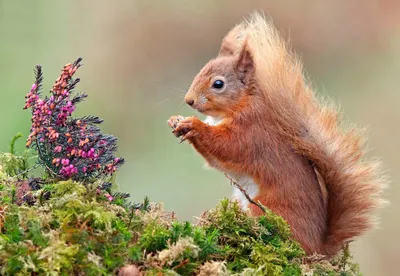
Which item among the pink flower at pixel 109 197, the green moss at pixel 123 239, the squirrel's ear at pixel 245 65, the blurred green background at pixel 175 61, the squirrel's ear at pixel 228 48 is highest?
the blurred green background at pixel 175 61

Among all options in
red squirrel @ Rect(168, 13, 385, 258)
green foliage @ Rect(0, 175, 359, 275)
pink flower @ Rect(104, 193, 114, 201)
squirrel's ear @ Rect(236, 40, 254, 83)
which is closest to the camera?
green foliage @ Rect(0, 175, 359, 275)

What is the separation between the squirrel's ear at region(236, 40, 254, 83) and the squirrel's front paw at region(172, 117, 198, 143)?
0.19 meters

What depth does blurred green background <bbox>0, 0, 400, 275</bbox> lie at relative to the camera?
3.55 metres

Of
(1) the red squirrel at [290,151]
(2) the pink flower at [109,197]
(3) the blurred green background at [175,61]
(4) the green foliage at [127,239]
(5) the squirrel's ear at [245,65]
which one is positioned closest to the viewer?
(4) the green foliage at [127,239]

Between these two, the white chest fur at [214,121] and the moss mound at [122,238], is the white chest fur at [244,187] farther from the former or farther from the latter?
the moss mound at [122,238]

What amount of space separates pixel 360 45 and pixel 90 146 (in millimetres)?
3002

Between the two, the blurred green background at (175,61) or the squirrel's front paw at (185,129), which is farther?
the blurred green background at (175,61)

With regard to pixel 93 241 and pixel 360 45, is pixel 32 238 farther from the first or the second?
pixel 360 45

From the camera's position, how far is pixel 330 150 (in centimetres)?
175

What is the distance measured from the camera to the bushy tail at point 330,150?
5.70ft

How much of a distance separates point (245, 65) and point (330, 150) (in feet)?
1.09

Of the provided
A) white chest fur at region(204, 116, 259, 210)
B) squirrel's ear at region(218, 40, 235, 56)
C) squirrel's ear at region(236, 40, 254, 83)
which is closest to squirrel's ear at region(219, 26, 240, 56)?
squirrel's ear at region(218, 40, 235, 56)

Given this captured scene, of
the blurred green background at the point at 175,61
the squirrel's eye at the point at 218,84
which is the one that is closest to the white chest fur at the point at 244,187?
the squirrel's eye at the point at 218,84

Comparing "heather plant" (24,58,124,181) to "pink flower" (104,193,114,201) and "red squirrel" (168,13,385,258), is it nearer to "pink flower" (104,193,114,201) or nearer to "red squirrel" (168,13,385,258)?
"pink flower" (104,193,114,201)
